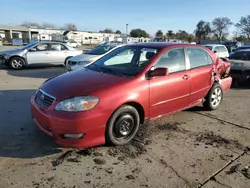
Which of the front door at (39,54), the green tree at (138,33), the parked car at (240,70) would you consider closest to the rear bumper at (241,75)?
the parked car at (240,70)

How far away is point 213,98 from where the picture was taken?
5.86 metres

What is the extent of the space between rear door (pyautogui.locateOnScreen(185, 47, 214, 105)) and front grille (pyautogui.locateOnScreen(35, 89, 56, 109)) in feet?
9.01

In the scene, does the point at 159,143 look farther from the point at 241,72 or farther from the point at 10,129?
the point at 241,72

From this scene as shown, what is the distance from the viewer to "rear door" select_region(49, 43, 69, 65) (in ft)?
43.1

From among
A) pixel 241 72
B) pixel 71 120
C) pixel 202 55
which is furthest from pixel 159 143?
pixel 241 72

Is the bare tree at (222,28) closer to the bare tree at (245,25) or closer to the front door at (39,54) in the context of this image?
the bare tree at (245,25)

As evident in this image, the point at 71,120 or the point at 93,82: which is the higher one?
the point at 93,82

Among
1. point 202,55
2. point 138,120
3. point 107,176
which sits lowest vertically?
point 107,176

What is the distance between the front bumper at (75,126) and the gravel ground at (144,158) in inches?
9.8

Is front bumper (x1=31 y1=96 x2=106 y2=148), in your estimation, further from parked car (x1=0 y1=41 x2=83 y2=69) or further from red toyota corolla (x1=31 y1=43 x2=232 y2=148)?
parked car (x1=0 y1=41 x2=83 y2=69)

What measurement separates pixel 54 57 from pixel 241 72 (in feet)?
29.1

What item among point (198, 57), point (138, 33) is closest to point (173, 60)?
point (198, 57)

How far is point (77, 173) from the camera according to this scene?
3.26m

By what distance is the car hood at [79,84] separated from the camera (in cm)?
369
